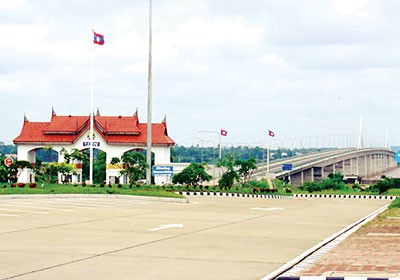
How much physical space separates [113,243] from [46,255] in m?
2.66

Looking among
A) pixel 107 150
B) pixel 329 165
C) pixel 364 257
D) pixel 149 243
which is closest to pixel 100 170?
pixel 107 150

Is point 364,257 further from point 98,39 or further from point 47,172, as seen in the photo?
point 47,172

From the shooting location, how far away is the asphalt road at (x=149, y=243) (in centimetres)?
1215

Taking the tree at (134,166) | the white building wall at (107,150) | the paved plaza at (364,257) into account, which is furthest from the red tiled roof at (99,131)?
the paved plaza at (364,257)

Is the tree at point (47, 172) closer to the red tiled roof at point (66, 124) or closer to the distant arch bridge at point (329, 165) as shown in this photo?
the red tiled roof at point (66, 124)

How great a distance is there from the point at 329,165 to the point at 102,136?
203ft

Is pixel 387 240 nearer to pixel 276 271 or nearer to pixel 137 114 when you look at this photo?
pixel 276 271

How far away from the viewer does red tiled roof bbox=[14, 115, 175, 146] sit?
87.4 m

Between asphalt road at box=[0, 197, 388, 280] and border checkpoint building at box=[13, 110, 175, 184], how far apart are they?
194 ft

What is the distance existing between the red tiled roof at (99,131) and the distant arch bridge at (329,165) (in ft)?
104

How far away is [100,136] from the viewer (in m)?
88.1

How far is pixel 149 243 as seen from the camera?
16.5 m

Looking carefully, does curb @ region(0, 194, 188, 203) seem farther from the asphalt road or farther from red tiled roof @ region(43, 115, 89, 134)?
red tiled roof @ region(43, 115, 89, 134)

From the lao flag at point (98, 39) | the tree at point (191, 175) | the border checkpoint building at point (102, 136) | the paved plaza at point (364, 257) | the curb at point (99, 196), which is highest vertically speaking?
the lao flag at point (98, 39)
